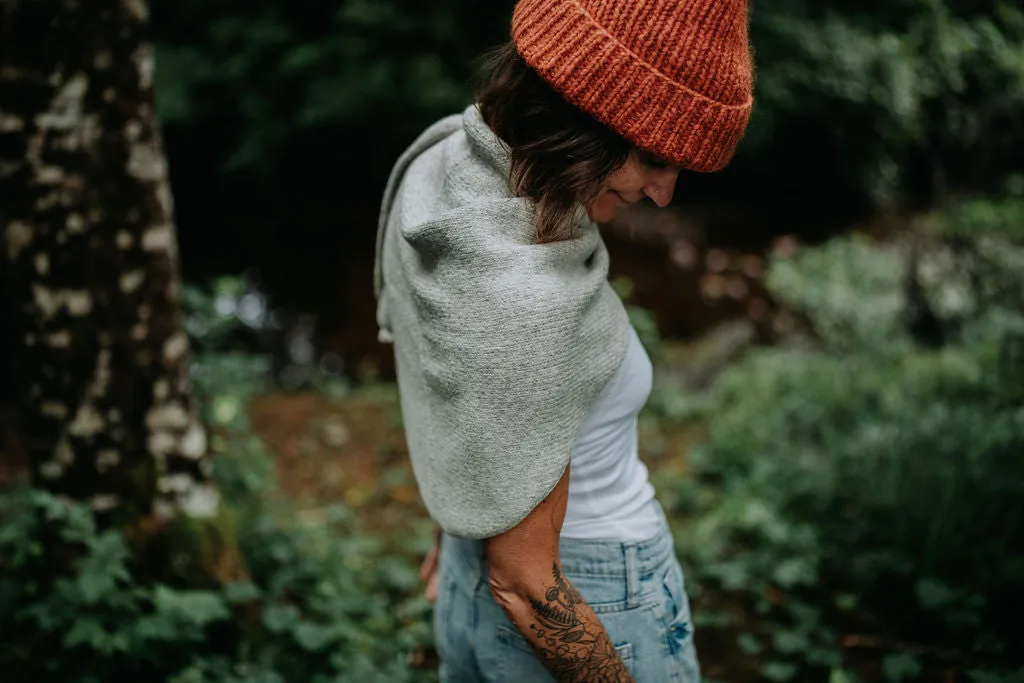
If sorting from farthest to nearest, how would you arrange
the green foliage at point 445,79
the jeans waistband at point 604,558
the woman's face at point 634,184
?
the green foliage at point 445,79 < the jeans waistband at point 604,558 < the woman's face at point 634,184

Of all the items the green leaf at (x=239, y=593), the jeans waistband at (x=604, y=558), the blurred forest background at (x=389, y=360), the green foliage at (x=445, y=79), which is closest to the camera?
the jeans waistband at (x=604, y=558)

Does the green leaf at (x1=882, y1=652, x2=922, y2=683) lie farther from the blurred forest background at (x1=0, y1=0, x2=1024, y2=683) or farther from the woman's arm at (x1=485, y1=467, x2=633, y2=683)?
the woman's arm at (x1=485, y1=467, x2=633, y2=683)

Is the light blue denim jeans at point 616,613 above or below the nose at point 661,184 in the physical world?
below

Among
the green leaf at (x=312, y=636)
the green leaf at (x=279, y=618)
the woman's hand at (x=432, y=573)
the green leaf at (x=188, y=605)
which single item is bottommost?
the green leaf at (x=312, y=636)

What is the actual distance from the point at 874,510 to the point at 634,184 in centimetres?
243

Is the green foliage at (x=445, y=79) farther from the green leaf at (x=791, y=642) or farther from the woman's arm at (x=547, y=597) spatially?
the woman's arm at (x=547, y=597)

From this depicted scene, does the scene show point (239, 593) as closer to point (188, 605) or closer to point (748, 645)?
point (188, 605)

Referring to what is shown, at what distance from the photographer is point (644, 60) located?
1.30 meters

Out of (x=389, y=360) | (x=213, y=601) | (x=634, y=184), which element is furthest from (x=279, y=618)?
(x=389, y=360)

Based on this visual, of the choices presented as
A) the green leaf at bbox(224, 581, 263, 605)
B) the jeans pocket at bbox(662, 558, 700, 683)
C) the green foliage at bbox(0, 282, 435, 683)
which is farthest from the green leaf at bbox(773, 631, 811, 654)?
the green leaf at bbox(224, 581, 263, 605)

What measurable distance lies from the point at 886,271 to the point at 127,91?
5.92 metres

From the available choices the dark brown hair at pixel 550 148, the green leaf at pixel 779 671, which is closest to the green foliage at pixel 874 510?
the green leaf at pixel 779 671

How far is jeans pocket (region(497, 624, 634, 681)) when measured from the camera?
5.00 feet

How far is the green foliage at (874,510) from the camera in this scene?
2.83 meters
